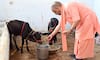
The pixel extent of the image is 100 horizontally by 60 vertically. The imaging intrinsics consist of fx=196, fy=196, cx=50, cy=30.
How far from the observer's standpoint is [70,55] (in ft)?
11.1

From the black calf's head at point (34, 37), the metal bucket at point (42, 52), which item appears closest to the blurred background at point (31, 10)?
the black calf's head at point (34, 37)

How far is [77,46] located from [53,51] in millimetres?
738

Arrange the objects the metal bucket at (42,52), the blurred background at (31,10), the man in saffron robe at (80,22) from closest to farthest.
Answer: the man in saffron robe at (80,22) → the metal bucket at (42,52) → the blurred background at (31,10)

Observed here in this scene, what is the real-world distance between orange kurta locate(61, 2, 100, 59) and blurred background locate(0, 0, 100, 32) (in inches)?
73.2

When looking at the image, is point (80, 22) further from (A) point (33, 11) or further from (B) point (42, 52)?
(A) point (33, 11)

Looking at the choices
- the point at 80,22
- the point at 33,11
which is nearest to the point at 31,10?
the point at 33,11

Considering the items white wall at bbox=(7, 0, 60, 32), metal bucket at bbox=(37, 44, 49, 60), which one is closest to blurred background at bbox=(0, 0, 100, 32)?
white wall at bbox=(7, 0, 60, 32)

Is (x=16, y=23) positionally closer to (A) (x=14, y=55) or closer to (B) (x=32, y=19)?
(A) (x=14, y=55)

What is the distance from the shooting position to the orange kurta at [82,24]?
8.16 ft

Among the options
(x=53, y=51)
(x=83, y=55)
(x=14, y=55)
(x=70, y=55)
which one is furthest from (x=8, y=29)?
(x=83, y=55)

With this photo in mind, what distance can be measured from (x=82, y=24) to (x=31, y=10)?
7.10 ft

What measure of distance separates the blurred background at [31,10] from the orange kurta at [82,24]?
1859 millimetres

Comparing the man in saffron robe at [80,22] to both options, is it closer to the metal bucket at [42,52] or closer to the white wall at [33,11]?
the metal bucket at [42,52]

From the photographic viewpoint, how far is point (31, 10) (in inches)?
181
